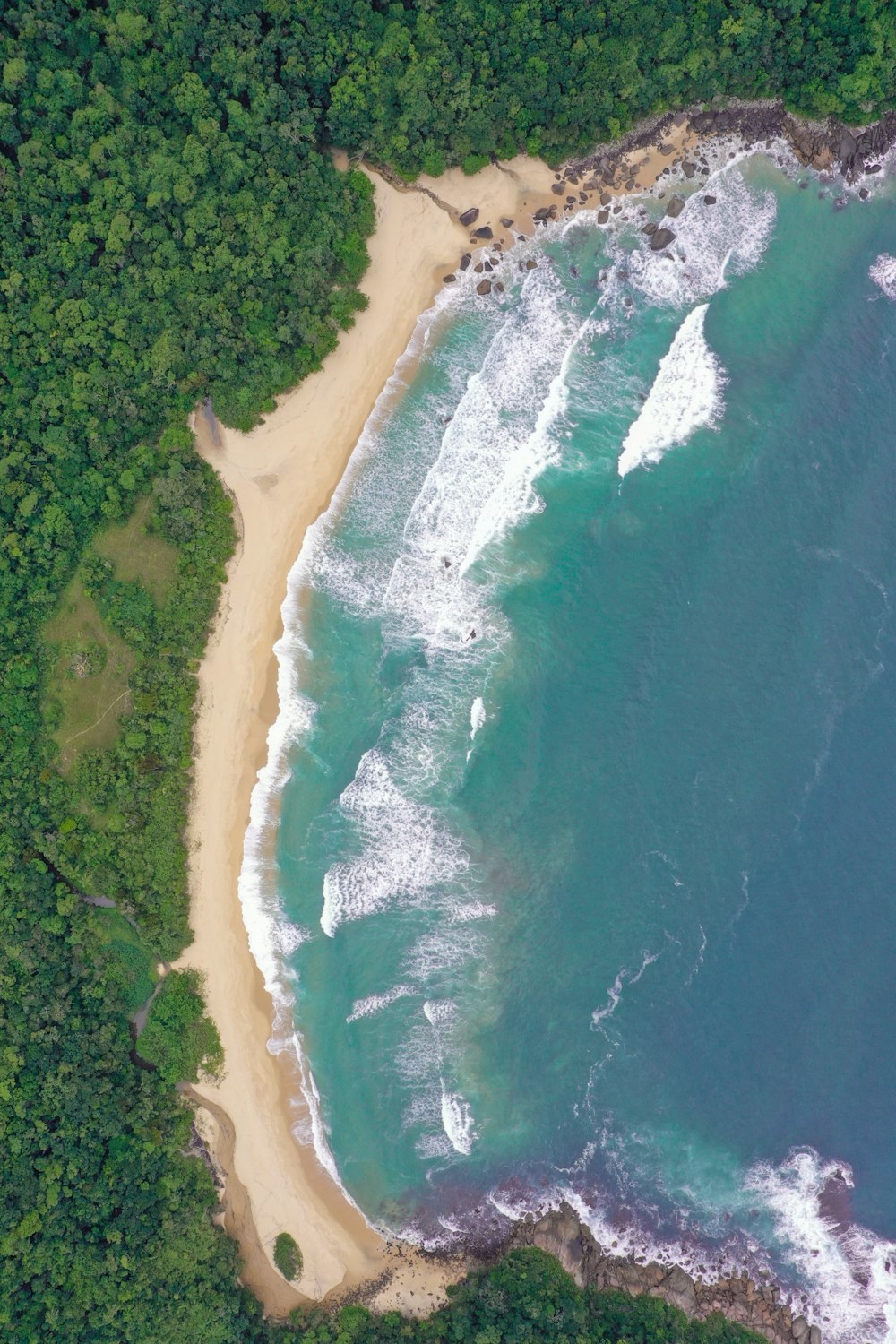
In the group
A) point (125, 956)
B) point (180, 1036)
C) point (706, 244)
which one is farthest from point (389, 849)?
point (706, 244)

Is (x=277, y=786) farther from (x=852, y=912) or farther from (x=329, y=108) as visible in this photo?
(x=329, y=108)

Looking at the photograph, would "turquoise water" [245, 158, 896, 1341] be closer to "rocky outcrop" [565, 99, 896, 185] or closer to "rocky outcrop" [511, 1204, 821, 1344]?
"rocky outcrop" [511, 1204, 821, 1344]

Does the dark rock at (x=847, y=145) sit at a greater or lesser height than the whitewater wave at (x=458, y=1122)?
greater

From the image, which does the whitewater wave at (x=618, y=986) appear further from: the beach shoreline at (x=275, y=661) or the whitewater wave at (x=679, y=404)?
the whitewater wave at (x=679, y=404)

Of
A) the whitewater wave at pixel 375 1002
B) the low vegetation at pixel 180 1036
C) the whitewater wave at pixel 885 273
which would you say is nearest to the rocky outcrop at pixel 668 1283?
the whitewater wave at pixel 375 1002

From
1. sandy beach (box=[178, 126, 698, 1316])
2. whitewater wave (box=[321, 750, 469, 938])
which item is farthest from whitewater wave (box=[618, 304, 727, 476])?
whitewater wave (box=[321, 750, 469, 938])

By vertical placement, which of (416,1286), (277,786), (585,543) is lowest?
(416,1286)

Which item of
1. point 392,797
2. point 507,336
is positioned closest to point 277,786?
point 392,797
